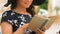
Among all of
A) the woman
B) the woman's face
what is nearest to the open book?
the woman

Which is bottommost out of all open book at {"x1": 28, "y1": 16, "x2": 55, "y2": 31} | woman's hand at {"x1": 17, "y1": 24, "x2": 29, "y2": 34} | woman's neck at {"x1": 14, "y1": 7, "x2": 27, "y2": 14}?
woman's hand at {"x1": 17, "y1": 24, "x2": 29, "y2": 34}

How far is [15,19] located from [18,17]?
0.07 ft

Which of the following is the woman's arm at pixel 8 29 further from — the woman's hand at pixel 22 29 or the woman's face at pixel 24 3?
the woman's face at pixel 24 3

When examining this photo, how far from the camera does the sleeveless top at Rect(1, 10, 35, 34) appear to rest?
0.88 meters

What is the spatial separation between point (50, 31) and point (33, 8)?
0.17 m

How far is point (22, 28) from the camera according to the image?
0.89 m

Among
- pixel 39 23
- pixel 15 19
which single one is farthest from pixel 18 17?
pixel 39 23

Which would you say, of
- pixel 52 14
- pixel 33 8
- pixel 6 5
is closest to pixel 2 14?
pixel 6 5

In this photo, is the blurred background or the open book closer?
the open book

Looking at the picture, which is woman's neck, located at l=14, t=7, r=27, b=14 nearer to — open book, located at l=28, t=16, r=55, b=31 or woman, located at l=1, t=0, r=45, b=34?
woman, located at l=1, t=0, r=45, b=34

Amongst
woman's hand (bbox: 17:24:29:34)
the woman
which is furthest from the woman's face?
woman's hand (bbox: 17:24:29:34)

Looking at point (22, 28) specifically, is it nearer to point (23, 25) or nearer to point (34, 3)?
point (23, 25)

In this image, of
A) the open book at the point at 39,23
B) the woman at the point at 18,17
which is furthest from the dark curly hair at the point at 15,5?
the open book at the point at 39,23

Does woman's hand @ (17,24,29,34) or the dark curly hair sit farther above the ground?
the dark curly hair
